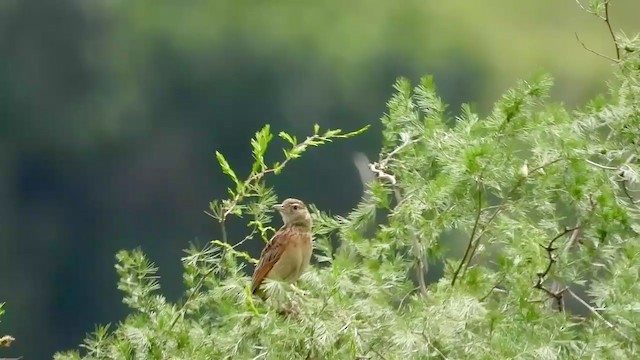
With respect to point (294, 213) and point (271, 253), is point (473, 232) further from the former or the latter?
point (294, 213)

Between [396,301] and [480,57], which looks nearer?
[396,301]

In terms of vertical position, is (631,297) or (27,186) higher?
(631,297)

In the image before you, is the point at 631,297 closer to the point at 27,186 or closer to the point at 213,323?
the point at 213,323

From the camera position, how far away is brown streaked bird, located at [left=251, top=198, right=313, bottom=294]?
9.23 feet

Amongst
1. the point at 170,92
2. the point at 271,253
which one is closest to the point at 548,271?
the point at 271,253

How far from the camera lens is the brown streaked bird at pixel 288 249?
281 cm

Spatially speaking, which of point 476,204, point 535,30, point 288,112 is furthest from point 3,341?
point 535,30

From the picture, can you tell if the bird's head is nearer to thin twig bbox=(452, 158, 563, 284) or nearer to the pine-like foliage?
the pine-like foliage

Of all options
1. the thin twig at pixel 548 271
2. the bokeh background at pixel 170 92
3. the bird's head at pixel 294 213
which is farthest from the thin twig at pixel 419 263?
the bokeh background at pixel 170 92

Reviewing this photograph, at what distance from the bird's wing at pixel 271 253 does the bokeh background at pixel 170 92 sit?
13.4 ft

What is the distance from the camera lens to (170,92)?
8.98 metres

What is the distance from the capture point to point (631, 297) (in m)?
2.35

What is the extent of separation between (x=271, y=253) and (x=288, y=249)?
0.06 m

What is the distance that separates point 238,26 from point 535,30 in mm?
2404
